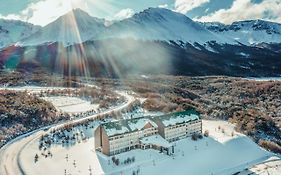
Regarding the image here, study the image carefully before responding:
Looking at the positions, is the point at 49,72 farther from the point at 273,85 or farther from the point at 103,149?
the point at 103,149

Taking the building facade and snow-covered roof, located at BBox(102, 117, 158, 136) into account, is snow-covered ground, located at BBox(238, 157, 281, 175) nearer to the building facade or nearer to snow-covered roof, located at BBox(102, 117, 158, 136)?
the building facade

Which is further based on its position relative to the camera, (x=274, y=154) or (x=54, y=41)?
(x=54, y=41)

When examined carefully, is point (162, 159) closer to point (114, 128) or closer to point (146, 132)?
point (146, 132)

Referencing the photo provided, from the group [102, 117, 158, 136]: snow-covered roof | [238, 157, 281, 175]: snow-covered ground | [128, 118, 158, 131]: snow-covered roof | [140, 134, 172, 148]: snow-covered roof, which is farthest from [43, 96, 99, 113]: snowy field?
[238, 157, 281, 175]: snow-covered ground

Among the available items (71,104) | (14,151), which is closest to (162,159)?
(14,151)

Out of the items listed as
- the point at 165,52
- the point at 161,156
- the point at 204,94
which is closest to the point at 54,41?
the point at 165,52

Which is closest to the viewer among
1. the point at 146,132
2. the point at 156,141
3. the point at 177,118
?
the point at 156,141
